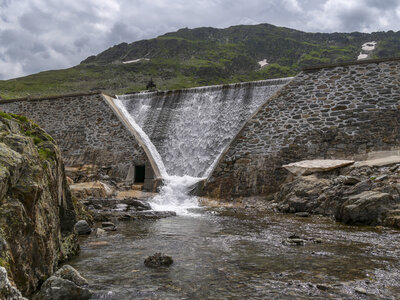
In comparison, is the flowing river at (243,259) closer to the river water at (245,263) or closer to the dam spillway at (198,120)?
the river water at (245,263)

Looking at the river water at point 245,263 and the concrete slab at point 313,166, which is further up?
the concrete slab at point 313,166

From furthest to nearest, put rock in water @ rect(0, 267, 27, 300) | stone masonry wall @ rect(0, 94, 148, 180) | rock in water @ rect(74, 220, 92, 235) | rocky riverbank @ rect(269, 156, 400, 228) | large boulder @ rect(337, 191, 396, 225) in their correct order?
1. stone masonry wall @ rect(0, 94, 148, 180)
2. rocky riverbank @ rect(269, 156, 400, 228)
3. large boulder @ rect(337, 191, 396, 225)
4. rock in water @ rect(74, 220, 92, 235)
5. rock in water @ rect(0, 267, 27, 300)

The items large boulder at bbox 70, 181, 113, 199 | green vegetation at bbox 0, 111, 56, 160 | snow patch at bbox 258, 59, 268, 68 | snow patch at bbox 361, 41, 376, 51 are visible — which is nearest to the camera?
green vegetation at bbox 0, 111, 56, 160

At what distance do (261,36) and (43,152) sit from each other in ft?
347

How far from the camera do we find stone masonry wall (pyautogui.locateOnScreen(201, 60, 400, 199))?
13.4 meters

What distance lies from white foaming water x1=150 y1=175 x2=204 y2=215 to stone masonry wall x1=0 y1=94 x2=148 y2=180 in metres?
2.26

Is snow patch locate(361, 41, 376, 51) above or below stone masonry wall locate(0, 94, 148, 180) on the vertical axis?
above

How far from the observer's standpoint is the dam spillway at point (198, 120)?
17.2m

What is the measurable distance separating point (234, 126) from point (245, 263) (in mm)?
13052

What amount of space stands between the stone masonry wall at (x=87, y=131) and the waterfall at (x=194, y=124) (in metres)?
1.37

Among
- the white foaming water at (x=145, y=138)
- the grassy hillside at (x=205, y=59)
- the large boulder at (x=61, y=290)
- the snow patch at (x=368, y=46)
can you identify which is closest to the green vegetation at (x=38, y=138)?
the large boulder at (x=61, y=290)

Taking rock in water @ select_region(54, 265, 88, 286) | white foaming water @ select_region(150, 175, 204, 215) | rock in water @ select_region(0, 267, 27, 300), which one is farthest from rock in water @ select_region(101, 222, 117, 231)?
rock in water @ select_region(0, 267, 27, 300)

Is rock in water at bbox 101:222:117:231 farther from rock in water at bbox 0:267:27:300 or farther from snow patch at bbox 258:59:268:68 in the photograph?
snow patch at bbox 258:59:268:68

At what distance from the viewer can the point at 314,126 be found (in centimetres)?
1430
